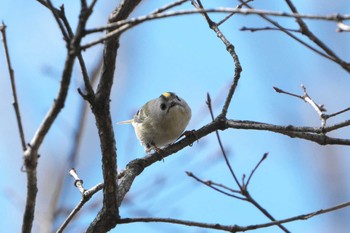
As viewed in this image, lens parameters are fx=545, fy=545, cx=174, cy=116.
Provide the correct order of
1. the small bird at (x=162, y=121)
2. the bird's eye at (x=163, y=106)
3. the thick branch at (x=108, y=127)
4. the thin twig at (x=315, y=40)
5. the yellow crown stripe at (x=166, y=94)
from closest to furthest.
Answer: the thin twig at (x=315, y=40), the thick branch at (x=108, y=127), the small bird at (x=162, y=121), the bird's eye at (x=163, y=106), the yellow crown stripe at (x=166, y=94)

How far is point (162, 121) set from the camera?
13.0 feet

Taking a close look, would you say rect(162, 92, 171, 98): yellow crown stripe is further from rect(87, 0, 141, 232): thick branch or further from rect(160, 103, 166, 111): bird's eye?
rect(87, 0, 141, 232): thick branch

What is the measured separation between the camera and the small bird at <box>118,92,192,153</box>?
3.89 metres

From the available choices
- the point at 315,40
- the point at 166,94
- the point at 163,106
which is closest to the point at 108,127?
the point at 315,40

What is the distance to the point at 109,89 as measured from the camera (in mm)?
1665

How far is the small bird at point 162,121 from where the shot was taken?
12.8 feet

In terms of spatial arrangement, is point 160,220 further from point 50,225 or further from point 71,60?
point 50,225

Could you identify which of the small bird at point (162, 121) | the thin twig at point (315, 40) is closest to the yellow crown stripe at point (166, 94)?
the small bird at point (162, 121)

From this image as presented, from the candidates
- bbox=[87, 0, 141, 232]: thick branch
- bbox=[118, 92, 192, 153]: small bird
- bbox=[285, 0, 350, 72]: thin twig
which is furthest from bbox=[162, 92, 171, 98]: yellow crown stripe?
bbox=[285, 0, 350, 72]: thin twig

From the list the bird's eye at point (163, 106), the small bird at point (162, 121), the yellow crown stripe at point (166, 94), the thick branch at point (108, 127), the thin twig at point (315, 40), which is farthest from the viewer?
the yellow crown stripe at point (166, 94)

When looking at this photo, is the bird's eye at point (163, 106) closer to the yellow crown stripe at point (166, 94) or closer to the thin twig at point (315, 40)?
the yellow crown stripe at point (166, 94)

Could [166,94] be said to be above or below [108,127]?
above

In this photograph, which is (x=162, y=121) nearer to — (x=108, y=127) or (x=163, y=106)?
(x=163, y=106)

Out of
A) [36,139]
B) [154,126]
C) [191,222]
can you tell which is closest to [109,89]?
[36,139]
